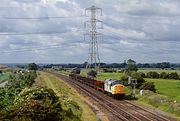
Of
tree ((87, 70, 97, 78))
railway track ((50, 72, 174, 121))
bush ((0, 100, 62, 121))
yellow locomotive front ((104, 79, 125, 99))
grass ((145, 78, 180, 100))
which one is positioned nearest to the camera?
bush ((0, 100, 62, 121))

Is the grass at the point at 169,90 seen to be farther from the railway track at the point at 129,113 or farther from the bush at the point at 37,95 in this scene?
the bush at the point at 37,95

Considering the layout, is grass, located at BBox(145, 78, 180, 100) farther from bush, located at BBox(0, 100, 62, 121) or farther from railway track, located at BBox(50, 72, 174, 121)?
bush, located at BBox(0, 100, 62, 121)

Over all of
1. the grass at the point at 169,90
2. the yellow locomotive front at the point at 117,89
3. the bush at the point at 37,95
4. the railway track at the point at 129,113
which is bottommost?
the railway track at the point at 129,113

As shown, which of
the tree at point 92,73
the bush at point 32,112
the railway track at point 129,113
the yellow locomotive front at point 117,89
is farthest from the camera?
the tree at point 92,73

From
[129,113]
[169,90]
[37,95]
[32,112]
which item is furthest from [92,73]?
[32,112]

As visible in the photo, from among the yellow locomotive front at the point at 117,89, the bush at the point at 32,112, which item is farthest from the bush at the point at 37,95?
the yellow locomotive front at the point at 117,89

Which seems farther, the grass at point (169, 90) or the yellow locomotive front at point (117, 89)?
the grass at point (169, 90)

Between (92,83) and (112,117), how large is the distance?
49.3 m

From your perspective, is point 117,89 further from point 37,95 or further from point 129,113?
point 37,95

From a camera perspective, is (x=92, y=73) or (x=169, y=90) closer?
(x=169, y=90)

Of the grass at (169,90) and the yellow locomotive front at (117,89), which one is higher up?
the yellow locomotive front at (117,89)

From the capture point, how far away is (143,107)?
54.8m

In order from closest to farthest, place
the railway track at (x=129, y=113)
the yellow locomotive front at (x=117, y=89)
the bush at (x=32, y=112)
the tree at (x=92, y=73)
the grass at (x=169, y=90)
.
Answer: the bush at (x=32, y=112) < the railway track at (x=129, y=113) < the yellow locomotive front at (x=117, y=89) < the grass at (x=169, y=90) < the tree at (x=92, y=73)

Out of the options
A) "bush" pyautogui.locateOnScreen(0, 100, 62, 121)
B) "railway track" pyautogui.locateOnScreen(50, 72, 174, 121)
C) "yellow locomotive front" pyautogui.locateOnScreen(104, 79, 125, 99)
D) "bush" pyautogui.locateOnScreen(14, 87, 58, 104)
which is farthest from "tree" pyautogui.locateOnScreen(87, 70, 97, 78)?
"bush" pyautogui.locateOnScreen(0, 100, 62, 121)
